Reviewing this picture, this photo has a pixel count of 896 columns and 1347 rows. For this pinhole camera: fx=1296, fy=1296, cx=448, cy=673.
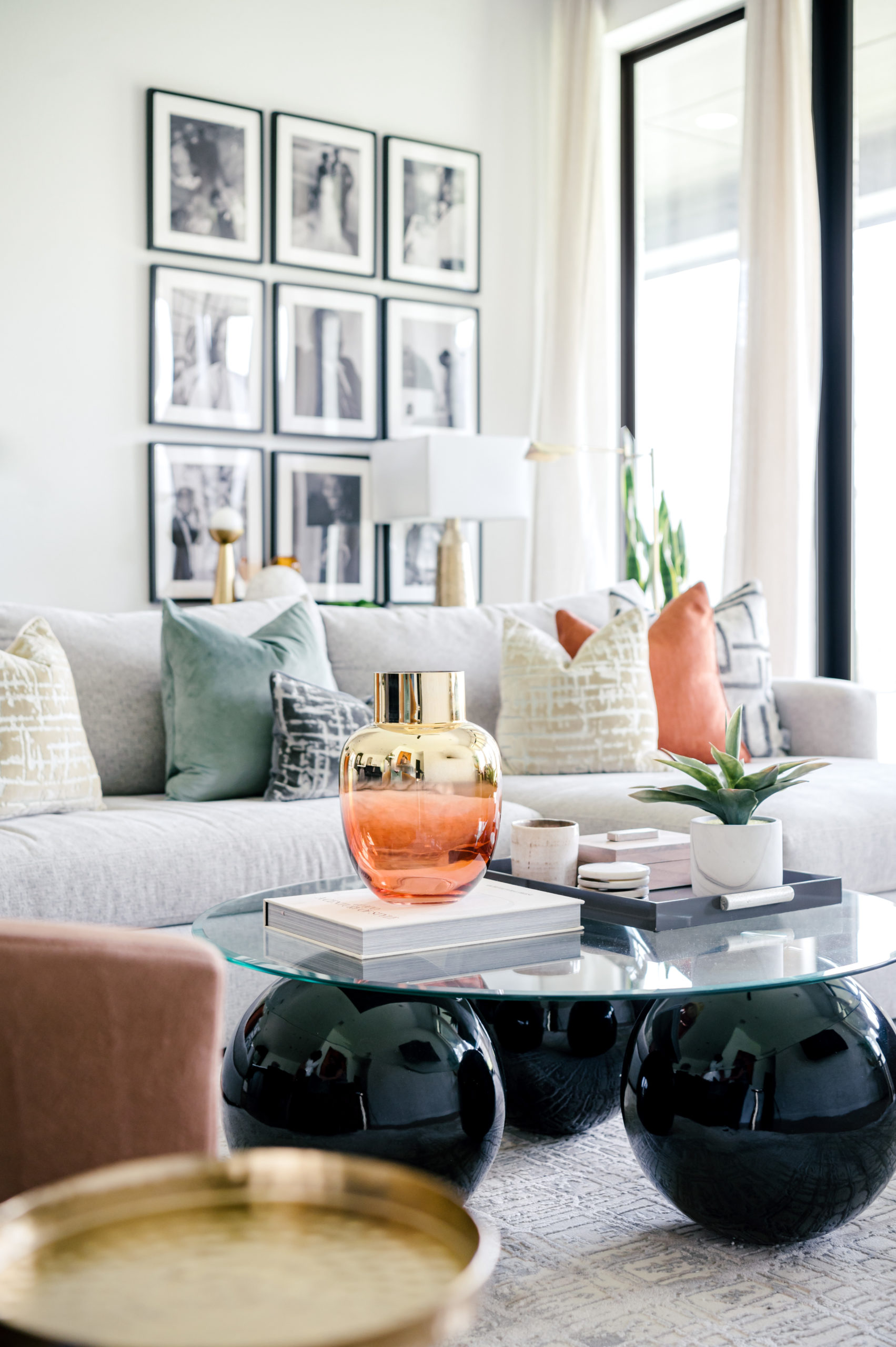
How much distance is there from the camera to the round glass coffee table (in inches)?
59.7

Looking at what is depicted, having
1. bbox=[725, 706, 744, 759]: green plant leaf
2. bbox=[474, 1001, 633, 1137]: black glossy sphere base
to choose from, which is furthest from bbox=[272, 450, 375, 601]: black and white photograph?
bbox=[725, 706, 744, 759]: green plant leaf

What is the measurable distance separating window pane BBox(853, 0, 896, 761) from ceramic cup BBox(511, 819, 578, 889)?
2.86 meters

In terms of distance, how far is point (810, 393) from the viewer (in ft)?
14.5

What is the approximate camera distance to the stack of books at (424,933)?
141 cm

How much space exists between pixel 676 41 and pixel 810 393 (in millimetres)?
1700

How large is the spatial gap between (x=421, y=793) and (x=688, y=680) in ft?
5.84

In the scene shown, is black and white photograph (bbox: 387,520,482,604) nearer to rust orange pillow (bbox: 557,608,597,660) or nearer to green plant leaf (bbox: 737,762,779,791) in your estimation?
rust orange pillow (bbox: 557,608,597,660)

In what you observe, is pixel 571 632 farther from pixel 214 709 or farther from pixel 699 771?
pixel 699 771

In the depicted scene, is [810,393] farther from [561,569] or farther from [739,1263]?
[739,1263]

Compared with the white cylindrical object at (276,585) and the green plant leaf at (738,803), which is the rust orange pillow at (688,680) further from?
the green plant leaf at (738,803)

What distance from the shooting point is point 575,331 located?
513cm

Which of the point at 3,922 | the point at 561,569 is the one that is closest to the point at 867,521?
the point at 561,569

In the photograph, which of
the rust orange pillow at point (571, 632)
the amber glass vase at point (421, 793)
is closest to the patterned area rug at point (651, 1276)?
the amber glass vase at point (421, 793)

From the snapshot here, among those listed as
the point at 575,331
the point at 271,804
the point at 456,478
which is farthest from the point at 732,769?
the point at 575,331
